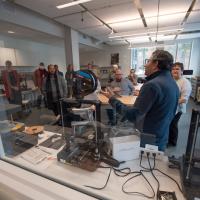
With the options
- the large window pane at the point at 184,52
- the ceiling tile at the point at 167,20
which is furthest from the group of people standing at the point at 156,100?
the large window pane at the point at 184,52

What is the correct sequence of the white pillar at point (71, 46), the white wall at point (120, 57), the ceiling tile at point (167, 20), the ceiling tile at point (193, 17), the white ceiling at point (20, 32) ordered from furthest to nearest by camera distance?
the white wall at point (120, 57) → the white pillar at point (71, 46) → the ceiling tile at point (167, 20) → the ceiling tile at point (193, 17) → the white ceiling at point (20, 32)

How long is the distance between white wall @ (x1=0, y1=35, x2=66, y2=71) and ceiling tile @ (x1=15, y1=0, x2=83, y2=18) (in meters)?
2.77

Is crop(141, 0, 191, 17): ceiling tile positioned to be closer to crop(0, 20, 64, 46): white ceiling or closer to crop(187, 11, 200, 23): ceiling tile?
crop(187, 11, 200, 23): ceiling tile

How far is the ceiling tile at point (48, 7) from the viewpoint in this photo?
2957 millimetres

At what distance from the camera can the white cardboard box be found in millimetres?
879

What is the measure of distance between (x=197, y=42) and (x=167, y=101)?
26.0 feet

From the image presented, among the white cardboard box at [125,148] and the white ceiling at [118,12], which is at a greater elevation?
the white ceiling at [118,12]

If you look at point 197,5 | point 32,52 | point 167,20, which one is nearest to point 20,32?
point 32,52

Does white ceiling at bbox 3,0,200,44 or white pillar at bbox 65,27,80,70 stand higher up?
white ceiling at bbox 3,0,200,44

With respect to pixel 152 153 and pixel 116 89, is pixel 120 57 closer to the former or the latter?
pixel 116 89

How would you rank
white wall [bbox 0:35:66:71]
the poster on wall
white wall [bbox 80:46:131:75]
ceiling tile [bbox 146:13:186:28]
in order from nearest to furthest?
ceiling tile [bbox 146:13:186:28] < white wall [bbox 0:35:66:71] < white wall [bbox 80:46:131:75] < the poster on wall

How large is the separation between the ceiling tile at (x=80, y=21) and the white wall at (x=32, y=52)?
8.44 feet

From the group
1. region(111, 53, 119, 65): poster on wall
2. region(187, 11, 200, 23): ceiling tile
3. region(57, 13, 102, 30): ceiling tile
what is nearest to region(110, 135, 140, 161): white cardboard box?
region(57, 13, 102, 30): ceiling tile

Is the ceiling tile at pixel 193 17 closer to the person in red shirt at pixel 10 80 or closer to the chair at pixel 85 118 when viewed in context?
the chair at pixel 85 118
